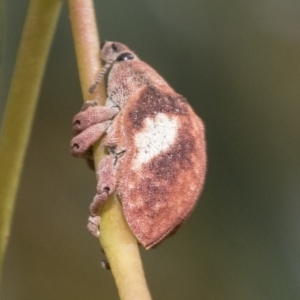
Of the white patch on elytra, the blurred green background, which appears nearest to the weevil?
the white patch on elytra

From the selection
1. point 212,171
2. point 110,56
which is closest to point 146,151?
point 110,56

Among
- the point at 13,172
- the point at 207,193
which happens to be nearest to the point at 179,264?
the point at 207,193

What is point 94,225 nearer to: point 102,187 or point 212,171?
point 102,187

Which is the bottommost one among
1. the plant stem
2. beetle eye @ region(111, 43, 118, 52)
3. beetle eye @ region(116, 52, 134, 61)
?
the plant stem

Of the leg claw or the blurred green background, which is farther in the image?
the blurred green background

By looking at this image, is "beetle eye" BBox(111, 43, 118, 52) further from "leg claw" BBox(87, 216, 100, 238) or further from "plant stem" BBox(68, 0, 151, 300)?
"leg claw" BBox(87, 216, 100, 238)

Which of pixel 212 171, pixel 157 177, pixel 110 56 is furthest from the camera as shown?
pixel 212 171
